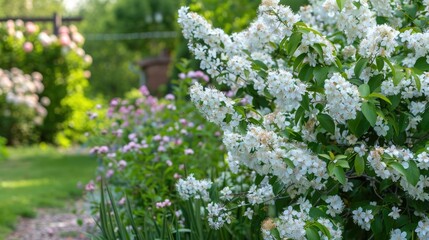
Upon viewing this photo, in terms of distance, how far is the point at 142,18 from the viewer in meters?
26.1

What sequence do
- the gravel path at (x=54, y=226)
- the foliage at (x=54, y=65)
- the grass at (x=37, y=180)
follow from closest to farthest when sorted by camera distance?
the gravel path at (x=54, y=226), the grass at (x=37, y=180), the foliage at (x=54, y=65)

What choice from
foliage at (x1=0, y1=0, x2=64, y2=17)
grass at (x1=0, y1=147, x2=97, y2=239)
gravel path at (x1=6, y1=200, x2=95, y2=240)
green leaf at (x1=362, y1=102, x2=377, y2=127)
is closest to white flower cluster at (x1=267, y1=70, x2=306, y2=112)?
green leaf at (x1=362, y1=102, x2=377, y2=127)

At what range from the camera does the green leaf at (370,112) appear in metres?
2.07

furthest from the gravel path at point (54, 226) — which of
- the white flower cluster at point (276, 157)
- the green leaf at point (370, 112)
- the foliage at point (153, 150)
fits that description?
the green leaf at point (370, 112)

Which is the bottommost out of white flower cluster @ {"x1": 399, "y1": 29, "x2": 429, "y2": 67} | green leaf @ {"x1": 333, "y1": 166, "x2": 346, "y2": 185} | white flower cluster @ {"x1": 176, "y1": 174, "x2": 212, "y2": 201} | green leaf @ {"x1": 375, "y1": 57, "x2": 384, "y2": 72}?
green leaf @ {"x1": 333, "y1": 166, "x2": 346, "y2": 185}

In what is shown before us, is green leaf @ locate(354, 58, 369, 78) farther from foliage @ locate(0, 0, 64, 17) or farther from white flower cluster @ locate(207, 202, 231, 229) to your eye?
foliage @ locate(0, 0, 64, 17)

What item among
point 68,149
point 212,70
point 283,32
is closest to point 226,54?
point 212,70

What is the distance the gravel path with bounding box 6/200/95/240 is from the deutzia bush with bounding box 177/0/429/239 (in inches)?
70.4

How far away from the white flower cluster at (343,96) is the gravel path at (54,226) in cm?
226

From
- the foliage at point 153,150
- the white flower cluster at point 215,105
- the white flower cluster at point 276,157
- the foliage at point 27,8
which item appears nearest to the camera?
the white flower cluster at point 276,157

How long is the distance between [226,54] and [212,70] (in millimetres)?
125

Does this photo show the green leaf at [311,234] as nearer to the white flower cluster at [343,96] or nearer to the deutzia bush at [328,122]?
the deutzia bush at [328,122]

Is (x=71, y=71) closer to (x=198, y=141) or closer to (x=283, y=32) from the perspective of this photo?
(x=198, y=141)

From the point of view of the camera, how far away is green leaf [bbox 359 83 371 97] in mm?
2137
